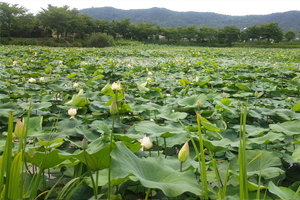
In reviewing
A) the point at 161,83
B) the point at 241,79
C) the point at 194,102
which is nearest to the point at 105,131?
the point at 194,102

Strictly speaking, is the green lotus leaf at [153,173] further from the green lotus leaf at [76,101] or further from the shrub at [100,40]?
the shrub at [100,40]

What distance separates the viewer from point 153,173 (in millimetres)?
636

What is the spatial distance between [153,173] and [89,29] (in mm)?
30070

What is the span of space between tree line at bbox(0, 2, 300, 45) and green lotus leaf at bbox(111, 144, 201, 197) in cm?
2191

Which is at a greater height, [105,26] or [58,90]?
[105,26]

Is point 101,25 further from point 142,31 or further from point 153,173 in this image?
point 153,173

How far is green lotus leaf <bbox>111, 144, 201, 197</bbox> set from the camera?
20.8 inches

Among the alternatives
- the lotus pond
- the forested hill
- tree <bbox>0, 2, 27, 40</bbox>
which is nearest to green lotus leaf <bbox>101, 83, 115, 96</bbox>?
the lotus pond

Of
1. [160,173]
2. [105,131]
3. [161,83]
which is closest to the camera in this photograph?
[160,173]

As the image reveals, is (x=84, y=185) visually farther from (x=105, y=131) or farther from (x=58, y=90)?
(x=58, y=90)

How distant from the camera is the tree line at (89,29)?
19.1m

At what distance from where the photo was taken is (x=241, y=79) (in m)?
3.09

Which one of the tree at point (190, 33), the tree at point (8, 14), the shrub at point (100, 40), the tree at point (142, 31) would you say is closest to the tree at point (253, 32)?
the tree at point (190, 33)

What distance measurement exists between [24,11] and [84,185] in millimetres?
24439
